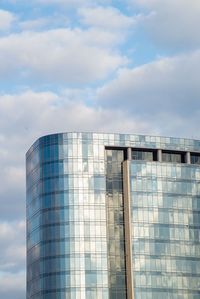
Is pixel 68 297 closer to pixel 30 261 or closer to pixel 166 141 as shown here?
pixel 30 261

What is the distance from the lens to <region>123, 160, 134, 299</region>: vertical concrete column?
608 feet

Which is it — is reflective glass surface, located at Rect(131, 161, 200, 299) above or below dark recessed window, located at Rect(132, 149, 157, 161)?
below

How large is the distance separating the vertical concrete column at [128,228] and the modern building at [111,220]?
0.72 feet

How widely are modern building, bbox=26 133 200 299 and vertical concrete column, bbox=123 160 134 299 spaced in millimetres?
219

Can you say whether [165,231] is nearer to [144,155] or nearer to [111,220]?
[111,220]

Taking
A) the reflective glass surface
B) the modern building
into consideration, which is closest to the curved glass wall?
the modern building

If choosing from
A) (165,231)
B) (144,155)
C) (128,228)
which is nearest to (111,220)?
(128,228)

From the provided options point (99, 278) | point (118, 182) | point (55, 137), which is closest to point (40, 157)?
point (55, 137)

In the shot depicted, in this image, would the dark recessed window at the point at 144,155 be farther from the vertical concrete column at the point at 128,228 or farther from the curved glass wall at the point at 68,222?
the curved glass wall at the point at 68,222

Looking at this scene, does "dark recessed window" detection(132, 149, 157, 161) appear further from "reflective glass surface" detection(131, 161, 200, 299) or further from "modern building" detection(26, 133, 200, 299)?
"reflective glass surface" detection(131, 161, 200, 299)

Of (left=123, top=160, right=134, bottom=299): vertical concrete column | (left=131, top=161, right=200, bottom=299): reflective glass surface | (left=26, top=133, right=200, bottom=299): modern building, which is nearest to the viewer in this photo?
(left=26, top=133, right=200, bottom=299): modern building

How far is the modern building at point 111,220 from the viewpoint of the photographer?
607 feet

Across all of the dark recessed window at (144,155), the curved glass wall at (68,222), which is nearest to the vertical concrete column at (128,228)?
the curved glass wall at (68,222)

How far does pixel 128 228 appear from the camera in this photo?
18862 cm
